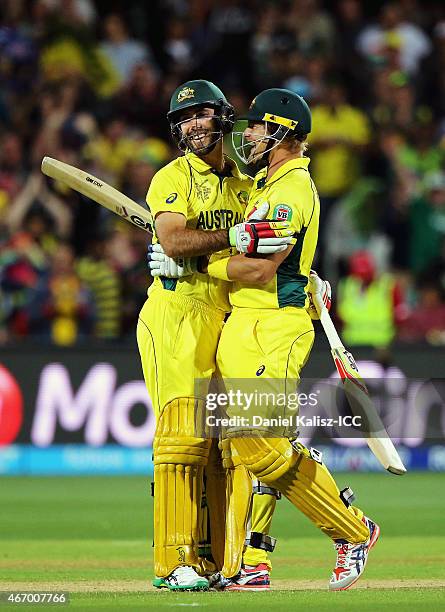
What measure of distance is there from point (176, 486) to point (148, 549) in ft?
7.75

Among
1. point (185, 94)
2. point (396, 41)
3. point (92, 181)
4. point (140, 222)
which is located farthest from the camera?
point (396, 41)

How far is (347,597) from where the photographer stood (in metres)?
6.83

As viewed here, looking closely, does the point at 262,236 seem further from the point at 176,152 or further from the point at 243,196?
the point at 176,152

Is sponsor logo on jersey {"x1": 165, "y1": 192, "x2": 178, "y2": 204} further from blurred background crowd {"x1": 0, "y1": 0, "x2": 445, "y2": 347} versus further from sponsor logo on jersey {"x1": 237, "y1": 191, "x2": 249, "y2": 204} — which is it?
→ blurred background crowd {"x1": 0, "y1": 0, "x2": 445, "y2": 347}

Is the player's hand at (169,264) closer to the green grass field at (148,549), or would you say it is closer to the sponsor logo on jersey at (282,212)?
the sponsor logo on jersey at (282,212)

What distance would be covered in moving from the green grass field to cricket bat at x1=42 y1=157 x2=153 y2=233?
6.53ft

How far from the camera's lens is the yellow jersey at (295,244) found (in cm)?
712

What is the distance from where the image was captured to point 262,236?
274 inches

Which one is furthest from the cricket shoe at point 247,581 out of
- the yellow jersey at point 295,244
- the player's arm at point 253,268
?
the player's arm at point 253,268

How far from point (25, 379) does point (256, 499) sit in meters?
7.13

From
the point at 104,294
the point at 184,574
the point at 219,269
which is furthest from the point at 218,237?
the point at 104,294

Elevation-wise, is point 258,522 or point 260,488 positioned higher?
point 260,488

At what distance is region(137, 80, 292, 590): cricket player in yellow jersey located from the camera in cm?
716

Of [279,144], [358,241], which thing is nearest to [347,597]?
[279,144]
